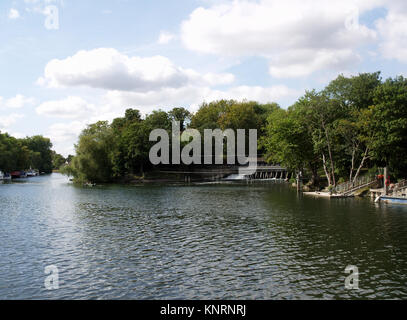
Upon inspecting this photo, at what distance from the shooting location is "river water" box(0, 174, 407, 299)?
15.1 metres

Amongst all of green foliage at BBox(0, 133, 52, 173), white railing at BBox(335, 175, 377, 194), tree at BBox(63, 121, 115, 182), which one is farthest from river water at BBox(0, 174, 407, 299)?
green foliage at BBox(0, 133, 52, 173)

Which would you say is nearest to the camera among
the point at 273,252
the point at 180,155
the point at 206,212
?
the point at 273,252

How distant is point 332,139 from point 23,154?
415 feet

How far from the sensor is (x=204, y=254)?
2038 cm

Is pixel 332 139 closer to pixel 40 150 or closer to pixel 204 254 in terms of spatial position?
pixel 204 254

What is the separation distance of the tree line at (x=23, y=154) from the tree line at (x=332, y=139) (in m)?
49.8

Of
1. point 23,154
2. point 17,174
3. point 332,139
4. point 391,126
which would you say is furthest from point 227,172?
point 23,154

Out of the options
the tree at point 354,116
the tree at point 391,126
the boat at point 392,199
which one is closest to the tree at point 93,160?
the tree at point 354,116

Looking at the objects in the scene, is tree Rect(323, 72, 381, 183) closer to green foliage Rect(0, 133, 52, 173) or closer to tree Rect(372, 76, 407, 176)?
tree Rect(372, 76, 407, 176)

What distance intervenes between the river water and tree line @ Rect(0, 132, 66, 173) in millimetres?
101302
